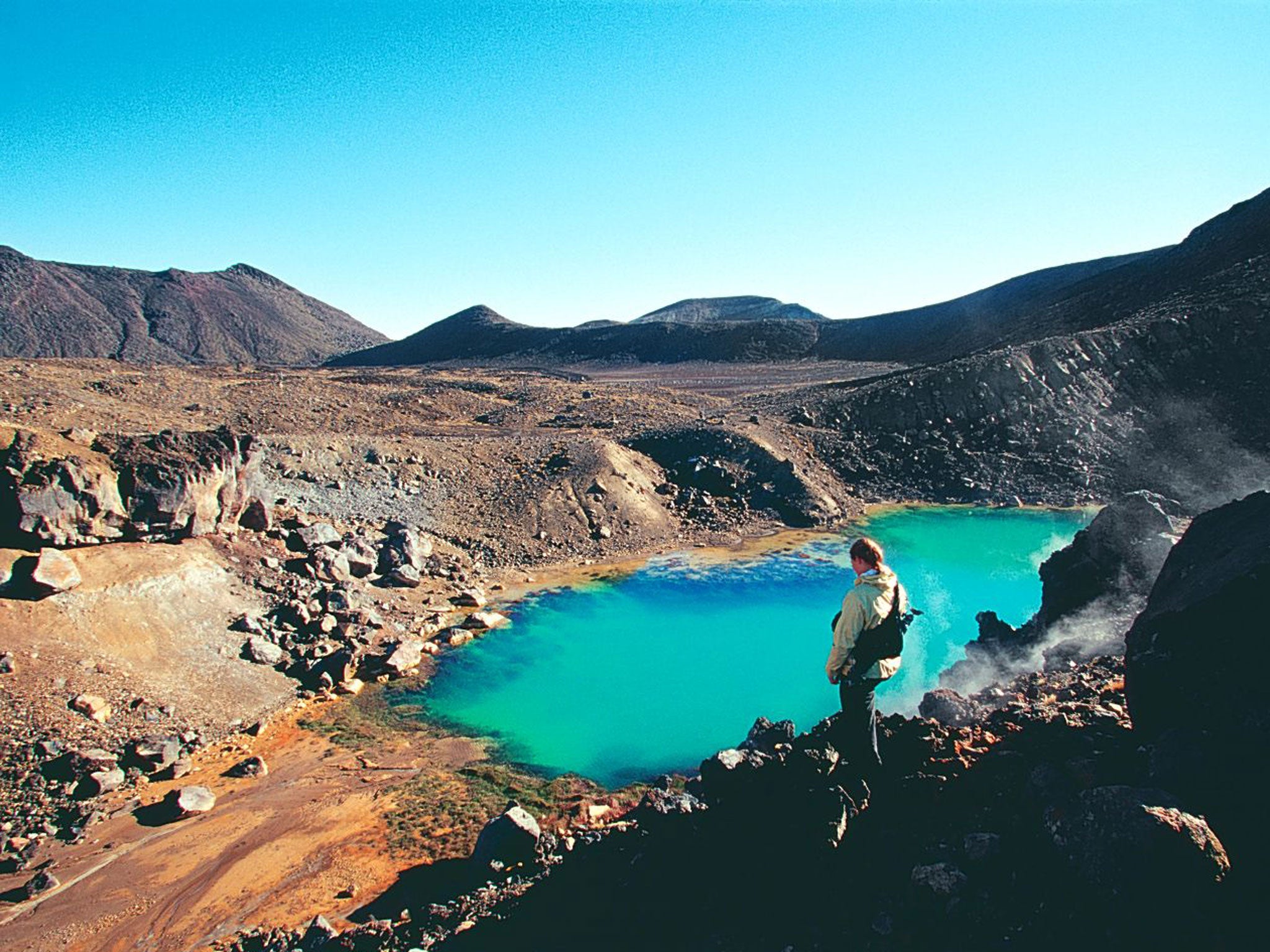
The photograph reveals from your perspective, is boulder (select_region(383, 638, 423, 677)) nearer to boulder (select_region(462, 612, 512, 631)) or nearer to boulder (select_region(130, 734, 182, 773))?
boulder (select_region(462, 612, 512, 631))

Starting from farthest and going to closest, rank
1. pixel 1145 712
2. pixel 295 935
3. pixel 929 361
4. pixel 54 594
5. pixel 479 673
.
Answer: pixel 929 361 → pixel 479 673 → pixel 54 594 → pixel 295 935 → pixel 1145 712

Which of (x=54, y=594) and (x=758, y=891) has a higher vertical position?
(x=54, y=594)

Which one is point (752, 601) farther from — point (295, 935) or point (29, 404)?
point (29, 404)

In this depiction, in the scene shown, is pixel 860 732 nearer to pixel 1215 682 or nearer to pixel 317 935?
pixel 1215 682

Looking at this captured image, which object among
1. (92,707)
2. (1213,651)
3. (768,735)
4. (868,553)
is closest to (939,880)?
(868,553)

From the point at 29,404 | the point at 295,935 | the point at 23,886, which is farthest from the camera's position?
the point at 29,404

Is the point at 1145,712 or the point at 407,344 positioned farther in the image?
the point at 407,344

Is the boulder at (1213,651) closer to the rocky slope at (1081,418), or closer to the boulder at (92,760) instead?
the boulder at (92,760)

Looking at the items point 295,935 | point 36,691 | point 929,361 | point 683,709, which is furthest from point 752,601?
point 929,361

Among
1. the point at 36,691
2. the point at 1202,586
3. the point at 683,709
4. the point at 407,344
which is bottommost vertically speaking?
the point at 683,709
